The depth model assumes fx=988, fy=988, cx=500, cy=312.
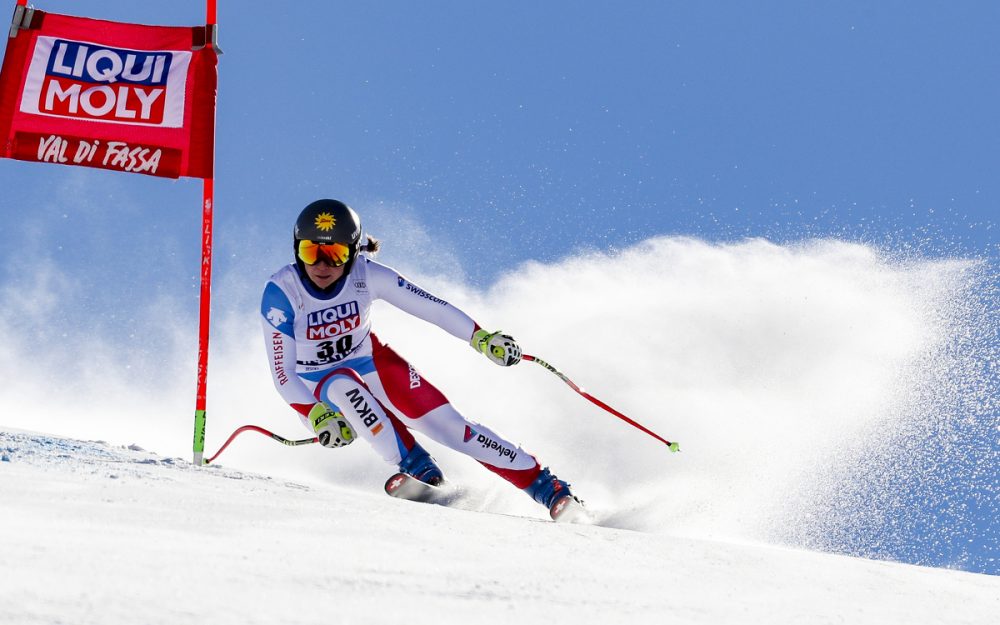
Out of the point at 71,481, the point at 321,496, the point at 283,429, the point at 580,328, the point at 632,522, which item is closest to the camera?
the point at 71,481

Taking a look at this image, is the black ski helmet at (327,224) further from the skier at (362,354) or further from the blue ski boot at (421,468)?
the blue ski boot at (421,468)

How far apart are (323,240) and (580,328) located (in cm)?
544

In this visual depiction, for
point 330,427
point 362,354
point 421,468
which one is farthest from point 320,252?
point 421,468

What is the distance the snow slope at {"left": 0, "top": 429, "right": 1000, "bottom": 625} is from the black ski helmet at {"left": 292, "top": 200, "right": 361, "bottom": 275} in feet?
5.78

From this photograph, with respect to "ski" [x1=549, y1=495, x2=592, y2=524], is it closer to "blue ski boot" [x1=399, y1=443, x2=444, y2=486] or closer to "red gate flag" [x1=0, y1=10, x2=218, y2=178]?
"blue ski boot" [x1=399, y1=443, x2=444, y2=486]

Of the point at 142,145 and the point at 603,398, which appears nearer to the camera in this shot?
the point at 142,145

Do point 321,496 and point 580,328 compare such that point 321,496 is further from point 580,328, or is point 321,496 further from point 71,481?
point 580,328

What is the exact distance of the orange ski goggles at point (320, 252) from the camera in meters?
5.65

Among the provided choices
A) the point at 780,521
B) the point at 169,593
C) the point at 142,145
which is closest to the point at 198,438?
the point at 142,145

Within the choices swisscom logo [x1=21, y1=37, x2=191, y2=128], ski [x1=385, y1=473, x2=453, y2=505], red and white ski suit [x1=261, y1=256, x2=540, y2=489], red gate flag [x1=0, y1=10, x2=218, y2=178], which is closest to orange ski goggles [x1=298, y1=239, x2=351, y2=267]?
red and white ski suit [x1=261, y1=256, x2=540, y2=489]

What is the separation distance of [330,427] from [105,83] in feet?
9.53

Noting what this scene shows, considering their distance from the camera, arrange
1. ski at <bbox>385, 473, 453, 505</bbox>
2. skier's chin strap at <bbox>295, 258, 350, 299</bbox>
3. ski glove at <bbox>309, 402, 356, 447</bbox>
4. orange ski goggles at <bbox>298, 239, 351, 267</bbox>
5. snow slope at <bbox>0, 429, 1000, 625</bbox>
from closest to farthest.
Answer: snow slope at <bbox>0, 429, 1000, 625</bbox> < ski glove at <bbox>309, 402, 356, 447</bbox> < ski at <bbox>385, 473, 453, 505</bbox> < orange ski goggles at <bbox>298, 239, 351, 267</bbox> < skier's chin strap at <bbox>295, 258, 350, 299</bbox>

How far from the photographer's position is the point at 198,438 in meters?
5.96

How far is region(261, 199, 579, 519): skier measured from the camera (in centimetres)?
554
